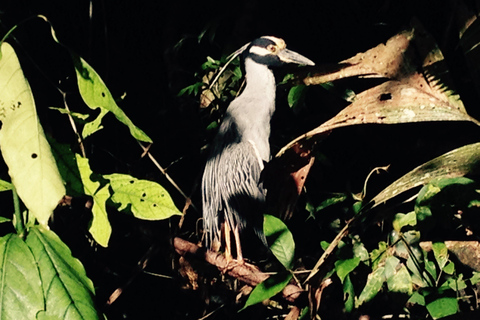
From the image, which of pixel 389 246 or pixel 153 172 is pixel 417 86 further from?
pixel 153 172

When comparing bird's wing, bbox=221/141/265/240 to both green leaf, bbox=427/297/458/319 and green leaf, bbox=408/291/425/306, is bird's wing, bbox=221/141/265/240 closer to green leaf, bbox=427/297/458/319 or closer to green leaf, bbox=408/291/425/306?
green leaf, bbox=408/291/425/306

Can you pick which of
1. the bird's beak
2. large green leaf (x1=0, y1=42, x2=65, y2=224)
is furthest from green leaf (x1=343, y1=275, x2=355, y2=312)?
the bird's beak

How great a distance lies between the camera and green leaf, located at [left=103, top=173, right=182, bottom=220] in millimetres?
907

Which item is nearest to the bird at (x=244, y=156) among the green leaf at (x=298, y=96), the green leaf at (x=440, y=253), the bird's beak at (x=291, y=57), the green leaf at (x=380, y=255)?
the bird's beak at (x=291, y=57)

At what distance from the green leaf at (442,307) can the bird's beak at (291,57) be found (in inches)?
33.0

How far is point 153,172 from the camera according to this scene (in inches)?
68.2

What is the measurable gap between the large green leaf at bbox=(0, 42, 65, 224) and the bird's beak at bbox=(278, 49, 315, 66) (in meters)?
0.94

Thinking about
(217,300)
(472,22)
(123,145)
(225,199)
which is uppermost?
(472,22)

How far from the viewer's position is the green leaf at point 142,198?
0.91 meters

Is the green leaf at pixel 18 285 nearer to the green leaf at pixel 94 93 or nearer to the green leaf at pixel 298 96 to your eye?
the green leaf at pixel 94 93

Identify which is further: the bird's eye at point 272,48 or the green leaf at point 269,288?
the bird's eye at point 272,48

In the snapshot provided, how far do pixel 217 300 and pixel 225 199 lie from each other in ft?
1.23

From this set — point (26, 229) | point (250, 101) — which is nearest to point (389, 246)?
point (26, 229)

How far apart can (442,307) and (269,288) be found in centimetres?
26
